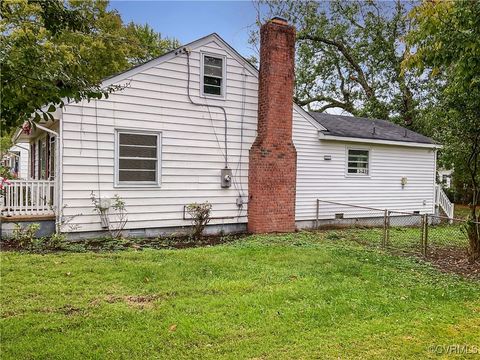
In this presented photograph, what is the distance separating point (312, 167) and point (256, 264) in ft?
20.4

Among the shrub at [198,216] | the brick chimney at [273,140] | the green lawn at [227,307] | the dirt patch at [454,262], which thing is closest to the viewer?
the green lawn at [227,307]

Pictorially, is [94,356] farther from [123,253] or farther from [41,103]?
[123,253]

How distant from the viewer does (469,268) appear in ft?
23.1

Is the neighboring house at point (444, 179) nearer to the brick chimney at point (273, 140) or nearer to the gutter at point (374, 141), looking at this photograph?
the gutter at point (374, 141)

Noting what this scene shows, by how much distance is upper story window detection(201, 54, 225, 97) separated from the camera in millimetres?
10086

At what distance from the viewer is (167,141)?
31.4 feet

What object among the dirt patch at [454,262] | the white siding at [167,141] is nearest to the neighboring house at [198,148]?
the white siding at [167,141]

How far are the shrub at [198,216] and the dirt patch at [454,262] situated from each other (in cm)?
505

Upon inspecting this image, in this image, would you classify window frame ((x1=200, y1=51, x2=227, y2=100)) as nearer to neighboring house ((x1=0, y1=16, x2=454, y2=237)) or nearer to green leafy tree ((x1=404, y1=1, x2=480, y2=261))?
neighboring house ((x1=0, y1=16, x2=454, y2=237))

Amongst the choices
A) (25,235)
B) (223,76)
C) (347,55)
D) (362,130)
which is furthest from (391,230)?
(347,55)

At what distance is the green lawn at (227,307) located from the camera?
3539mm

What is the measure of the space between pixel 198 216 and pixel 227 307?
5.14 m

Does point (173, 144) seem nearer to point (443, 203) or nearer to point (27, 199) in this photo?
point (27, 199)

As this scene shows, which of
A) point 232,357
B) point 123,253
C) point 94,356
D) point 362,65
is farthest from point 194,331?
point 362,65
